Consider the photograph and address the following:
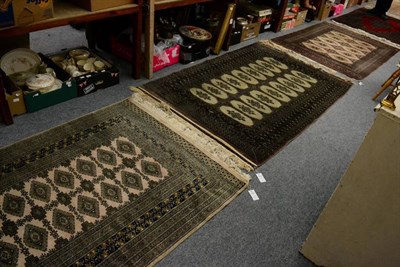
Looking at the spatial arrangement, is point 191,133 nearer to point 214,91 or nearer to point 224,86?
point 214,91

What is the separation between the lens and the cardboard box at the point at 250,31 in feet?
11.4

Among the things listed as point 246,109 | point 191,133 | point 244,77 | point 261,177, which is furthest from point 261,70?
point 261,177

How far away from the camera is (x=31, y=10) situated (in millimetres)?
1769

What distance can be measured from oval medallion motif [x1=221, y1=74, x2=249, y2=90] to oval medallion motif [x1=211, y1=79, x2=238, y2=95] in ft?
0.17

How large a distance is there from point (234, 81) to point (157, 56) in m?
0.68

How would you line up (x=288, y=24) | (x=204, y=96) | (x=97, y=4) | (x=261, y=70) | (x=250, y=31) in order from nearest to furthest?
(x=97, y=4), (x=204, y=96), (x=261, y=70), (x=250, y=31), (x=288, y=24)

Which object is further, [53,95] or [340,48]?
[340,48]

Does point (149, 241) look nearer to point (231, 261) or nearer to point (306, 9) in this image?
point (231, 261)

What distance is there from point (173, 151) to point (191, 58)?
123cm

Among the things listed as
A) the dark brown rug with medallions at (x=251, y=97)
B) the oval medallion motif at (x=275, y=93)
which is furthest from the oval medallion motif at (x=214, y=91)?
the oval medallion motif at (x=275, y=93)

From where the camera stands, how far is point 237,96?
2578 millimetres

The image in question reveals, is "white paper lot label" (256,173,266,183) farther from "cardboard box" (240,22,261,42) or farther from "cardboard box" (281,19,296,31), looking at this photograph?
"cardboard box" (281,19,296,31)

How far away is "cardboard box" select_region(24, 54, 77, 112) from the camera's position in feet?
6.66

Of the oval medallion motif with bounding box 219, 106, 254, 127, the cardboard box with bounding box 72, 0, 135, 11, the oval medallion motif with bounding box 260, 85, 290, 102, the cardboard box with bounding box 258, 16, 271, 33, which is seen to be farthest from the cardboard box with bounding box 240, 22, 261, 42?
the cardboard box with bounding box 72, 0, 135, 11
